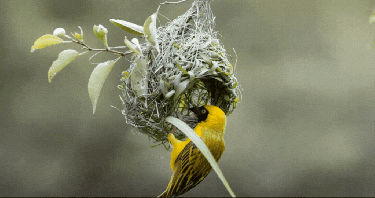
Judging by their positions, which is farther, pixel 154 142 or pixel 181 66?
pixel 154 142

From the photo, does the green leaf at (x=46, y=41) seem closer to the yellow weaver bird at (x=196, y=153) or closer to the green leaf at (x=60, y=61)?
the green leaf at (x=60, y=61)

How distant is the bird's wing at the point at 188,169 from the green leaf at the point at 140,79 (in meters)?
0.24

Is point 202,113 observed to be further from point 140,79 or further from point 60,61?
point 60,61

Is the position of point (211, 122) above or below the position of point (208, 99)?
below

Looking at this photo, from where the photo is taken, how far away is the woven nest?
0.95 meters

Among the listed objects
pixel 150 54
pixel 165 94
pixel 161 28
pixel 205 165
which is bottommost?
pixel 205 165

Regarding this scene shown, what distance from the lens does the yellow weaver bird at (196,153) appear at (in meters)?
0.98

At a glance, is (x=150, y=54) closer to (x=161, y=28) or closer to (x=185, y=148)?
(x=161, y=28)

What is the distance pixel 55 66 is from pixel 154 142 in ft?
1.51

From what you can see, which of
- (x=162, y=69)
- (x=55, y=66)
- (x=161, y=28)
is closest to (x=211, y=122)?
(x=162, y=69)

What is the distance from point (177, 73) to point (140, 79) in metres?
0.12

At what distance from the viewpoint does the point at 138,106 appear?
0.99 meters

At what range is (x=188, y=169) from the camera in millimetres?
981

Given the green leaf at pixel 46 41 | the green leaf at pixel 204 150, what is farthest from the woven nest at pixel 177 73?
the green leaf at pixel 46 41
